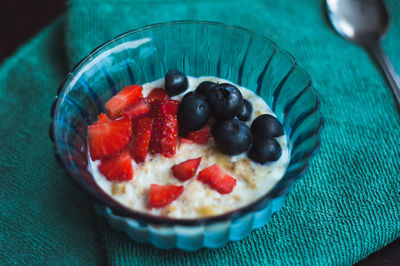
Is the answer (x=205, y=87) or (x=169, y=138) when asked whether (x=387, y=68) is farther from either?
(x=169, y=138)

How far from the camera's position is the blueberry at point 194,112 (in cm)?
189

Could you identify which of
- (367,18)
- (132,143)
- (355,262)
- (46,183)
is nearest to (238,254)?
(355,262)

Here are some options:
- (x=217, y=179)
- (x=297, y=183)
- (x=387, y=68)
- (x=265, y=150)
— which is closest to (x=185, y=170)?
(x=217, y=179)

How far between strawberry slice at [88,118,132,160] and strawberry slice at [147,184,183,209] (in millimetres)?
289

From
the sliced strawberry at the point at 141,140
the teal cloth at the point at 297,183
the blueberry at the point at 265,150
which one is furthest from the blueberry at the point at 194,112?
the teal cloth at the point at 297,183

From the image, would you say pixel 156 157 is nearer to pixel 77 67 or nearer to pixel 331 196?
pixel 77 67

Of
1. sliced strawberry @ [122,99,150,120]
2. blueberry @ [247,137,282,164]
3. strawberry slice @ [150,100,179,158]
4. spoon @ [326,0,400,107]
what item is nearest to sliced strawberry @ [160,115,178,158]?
strawberry slice @ [150,100,179,158]

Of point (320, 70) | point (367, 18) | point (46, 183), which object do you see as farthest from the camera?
point (367, 18)

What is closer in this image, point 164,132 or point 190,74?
point 164,132

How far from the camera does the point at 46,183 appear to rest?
215 cm

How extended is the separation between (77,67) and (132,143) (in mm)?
473

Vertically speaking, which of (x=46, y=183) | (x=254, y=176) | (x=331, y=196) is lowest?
(x=46, y=183)

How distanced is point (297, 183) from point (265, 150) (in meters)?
0.39

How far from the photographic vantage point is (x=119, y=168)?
5.99 ft
